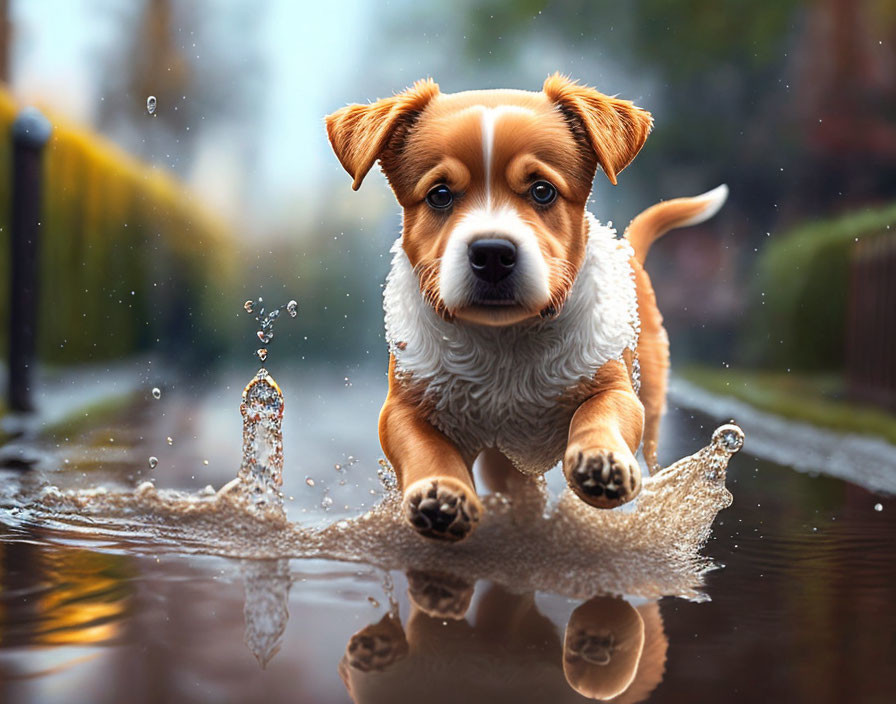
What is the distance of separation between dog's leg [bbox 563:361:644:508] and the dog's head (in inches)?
12.4

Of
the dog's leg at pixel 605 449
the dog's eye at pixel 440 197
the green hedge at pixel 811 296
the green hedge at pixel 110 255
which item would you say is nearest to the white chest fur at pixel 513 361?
the dog's leg at pixel 605 449

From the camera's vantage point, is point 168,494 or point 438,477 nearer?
point 438,477

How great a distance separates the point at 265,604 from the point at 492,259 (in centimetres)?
108

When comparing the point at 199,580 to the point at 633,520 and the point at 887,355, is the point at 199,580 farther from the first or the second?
the point at 887,355

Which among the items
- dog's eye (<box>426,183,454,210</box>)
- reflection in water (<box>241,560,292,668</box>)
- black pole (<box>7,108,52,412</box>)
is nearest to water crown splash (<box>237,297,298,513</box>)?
reflection in water (<box>241,560,292,668</box>)

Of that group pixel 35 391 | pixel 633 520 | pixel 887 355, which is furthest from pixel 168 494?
pixel 887 355

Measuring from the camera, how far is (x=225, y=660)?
7.50 ft

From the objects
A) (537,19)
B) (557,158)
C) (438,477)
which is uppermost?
(537,19)

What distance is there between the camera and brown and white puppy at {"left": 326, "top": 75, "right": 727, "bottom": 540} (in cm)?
262

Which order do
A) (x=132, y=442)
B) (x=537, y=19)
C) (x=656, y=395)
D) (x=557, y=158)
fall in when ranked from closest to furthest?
(x=557, y=158), (x=656, y=395), (x=132, y=442), (x=537, y=19)

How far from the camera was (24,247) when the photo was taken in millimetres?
6750

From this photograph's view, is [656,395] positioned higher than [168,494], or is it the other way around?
[656,395]

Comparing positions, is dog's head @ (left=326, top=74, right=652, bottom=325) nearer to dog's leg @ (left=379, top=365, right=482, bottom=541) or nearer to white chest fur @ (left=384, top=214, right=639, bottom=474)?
white chest fur @ (left=384, top=214, right=639, bottom=474)

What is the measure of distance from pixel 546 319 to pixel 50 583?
5.14 ft
